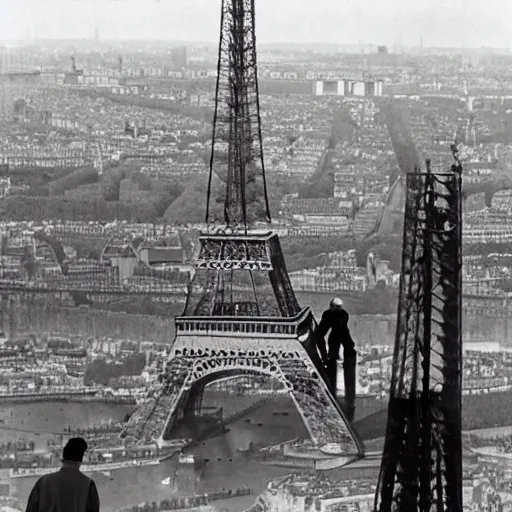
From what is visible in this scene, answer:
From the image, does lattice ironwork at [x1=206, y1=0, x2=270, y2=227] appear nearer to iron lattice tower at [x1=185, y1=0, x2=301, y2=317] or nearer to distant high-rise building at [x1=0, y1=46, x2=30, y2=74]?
iron lattice tower at [x1=185, y1=0, x2=301, y2=317]

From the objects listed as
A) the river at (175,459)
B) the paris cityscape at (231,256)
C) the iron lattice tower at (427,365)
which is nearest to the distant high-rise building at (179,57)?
the paris cityscape at (231,256)

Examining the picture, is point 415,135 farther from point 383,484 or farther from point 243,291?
point 383,484

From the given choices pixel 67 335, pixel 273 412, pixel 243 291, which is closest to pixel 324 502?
pixel 273 412

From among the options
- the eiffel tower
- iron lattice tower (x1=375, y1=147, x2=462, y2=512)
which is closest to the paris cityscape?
the eiffel tower

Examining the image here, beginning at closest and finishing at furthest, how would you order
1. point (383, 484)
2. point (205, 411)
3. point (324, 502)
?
point (383, 484), point (324, 502), point (205, 411)

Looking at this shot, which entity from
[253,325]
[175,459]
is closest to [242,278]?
[253,325]

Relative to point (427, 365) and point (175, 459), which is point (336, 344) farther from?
point (427, 365)

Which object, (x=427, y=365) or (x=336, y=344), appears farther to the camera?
(x=336, y=344)
